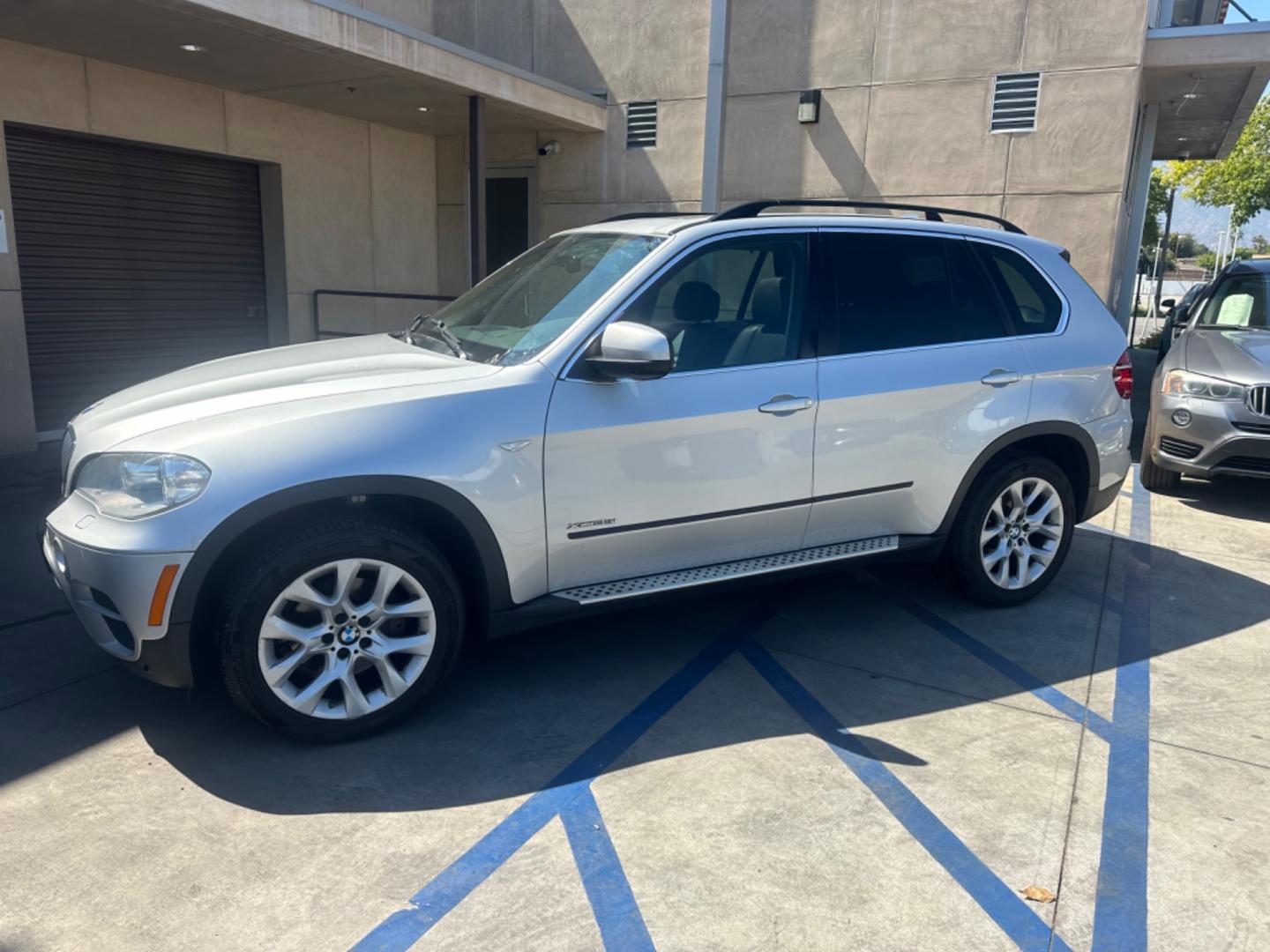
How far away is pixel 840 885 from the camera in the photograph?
280cm

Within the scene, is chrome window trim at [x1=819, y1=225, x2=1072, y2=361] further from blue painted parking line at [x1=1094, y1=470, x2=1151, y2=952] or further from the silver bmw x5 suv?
blue painted parking line at [x1=1094, y1=470, x2=1151, y2=952]

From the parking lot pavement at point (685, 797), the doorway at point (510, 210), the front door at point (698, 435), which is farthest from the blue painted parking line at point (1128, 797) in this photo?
the doorway at point (510, 210)

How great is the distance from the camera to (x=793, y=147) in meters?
12.3

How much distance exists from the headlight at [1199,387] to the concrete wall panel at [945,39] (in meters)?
5.50

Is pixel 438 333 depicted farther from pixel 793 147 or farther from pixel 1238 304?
pixel 793 147

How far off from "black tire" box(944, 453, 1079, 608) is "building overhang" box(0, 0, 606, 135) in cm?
639

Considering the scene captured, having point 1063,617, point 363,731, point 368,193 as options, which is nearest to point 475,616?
point 363,731

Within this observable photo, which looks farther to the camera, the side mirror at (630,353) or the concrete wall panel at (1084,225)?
the concrete wall panel at (1084,225)

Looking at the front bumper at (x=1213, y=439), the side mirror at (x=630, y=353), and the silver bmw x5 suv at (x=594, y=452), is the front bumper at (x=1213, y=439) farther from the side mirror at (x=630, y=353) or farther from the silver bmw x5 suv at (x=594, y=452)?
the side mirror at (x=630, y=353)

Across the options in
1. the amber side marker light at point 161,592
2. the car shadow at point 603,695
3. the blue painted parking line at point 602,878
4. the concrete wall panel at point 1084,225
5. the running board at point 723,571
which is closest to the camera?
the blue painted parking line at point 602,878

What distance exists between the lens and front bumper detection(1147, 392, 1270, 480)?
270 inches

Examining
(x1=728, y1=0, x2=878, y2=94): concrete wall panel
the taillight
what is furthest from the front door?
(x1=728, y1=0, x2=878, y2=94): concrete wall panel

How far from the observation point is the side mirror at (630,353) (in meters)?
3.48

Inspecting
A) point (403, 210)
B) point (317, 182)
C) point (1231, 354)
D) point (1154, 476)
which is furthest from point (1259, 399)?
point (403, 210)
